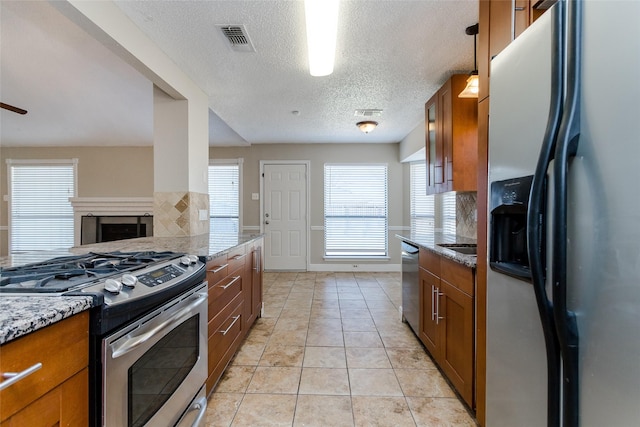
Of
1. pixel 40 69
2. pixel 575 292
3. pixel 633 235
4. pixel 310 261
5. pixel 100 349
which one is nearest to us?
pixel 633 235

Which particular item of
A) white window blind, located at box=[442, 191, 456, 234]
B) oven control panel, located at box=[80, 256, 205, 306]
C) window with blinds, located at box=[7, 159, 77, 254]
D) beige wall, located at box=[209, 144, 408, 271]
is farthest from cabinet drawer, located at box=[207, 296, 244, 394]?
window with blinds, located at box=[7, 159, 77, 254]

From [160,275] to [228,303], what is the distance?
0.97 m

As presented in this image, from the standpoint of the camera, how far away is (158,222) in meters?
2.70

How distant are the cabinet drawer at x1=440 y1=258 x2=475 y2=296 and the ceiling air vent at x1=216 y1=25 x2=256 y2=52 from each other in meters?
2.00

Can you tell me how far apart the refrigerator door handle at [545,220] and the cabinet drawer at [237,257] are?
1.77 m

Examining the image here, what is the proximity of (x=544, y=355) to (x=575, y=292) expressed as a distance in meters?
0.25

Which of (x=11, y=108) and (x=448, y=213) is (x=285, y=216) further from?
(x=11, y=108)

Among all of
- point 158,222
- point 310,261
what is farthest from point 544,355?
point 310,261

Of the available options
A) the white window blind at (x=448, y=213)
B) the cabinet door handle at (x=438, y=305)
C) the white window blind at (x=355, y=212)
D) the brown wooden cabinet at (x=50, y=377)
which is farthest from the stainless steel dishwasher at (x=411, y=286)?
the white window blind at (x=355, y=212)

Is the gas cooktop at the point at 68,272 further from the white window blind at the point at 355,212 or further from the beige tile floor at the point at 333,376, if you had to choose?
the white window blind at the point at 355,212

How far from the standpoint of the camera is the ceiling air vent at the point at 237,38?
6.46 ft

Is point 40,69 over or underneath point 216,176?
over

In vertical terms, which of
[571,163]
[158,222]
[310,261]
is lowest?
[310,261]

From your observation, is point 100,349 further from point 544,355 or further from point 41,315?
point 544,355
